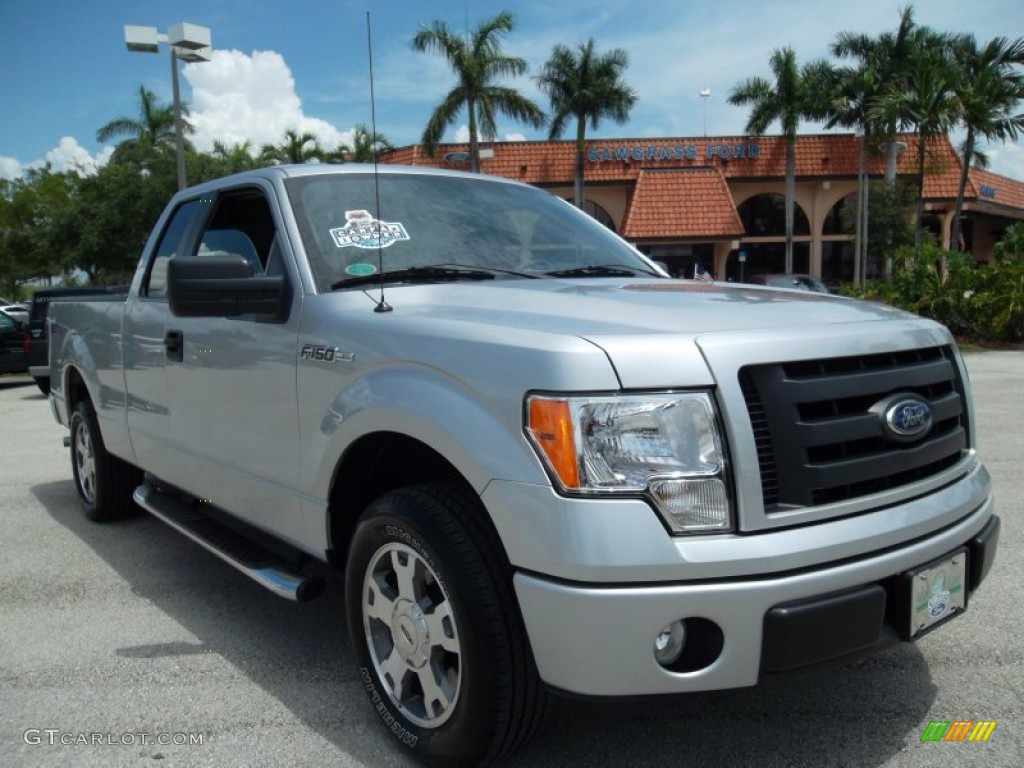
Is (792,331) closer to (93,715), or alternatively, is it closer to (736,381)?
(736,381)

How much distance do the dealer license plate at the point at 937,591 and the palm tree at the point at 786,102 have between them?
32.0m

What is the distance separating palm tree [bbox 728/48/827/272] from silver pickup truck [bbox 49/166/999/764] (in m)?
31.5

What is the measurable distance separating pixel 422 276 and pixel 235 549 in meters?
1.39

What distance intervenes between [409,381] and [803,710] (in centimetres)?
170

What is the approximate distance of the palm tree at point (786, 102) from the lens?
32.1 m

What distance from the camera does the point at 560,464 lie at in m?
2.07

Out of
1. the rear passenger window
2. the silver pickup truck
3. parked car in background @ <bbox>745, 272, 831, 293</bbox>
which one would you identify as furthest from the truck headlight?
parked car in background @ <bbox>745, 272, 831, 293</bbox>

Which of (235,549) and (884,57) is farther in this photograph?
(884,57)

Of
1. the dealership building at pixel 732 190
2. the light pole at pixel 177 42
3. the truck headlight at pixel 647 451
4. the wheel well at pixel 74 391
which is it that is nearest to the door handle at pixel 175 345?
the wheel well at pixel 74 391

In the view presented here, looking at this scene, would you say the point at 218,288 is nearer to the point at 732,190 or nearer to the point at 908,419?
the point at 908,419

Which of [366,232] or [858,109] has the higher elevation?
[858,109]

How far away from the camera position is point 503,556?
2.25 meters

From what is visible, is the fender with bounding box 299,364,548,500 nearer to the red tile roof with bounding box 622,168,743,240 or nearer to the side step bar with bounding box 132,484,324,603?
the side step bar with bounding box 132,484,324,603

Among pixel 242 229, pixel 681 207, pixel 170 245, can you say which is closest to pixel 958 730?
pixel 242 229
